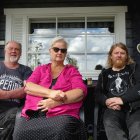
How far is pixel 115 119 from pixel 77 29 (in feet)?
8.39

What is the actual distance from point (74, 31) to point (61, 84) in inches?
93.4

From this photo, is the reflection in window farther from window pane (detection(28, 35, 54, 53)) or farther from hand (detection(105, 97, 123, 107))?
hand (detection(105, 97, 123, 107))

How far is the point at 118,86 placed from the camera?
11.9ft

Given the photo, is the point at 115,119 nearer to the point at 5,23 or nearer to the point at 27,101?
the point at 27,101

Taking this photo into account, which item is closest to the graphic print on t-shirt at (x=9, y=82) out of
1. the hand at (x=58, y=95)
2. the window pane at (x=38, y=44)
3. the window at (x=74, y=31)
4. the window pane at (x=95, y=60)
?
the hand at (x=58, y=95)

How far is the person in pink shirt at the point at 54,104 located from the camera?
3025mm

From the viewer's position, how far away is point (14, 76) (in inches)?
150

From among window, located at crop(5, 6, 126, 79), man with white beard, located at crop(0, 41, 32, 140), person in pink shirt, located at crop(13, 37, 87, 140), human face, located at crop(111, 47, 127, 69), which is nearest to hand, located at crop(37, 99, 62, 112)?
person in pink shirt, located at crop(13, 37, 87, 140)

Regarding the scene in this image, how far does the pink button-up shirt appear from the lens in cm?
322

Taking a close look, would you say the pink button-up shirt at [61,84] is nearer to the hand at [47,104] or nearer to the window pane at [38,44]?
the hand at [47,104]

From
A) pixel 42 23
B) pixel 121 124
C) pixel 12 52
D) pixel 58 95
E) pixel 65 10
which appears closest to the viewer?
pixel 58 95

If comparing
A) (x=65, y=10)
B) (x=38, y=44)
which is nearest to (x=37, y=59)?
(x=38, y=44)

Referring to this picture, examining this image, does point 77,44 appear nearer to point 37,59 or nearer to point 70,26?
point 70,26

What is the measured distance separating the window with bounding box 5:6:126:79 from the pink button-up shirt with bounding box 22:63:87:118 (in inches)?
76.2
